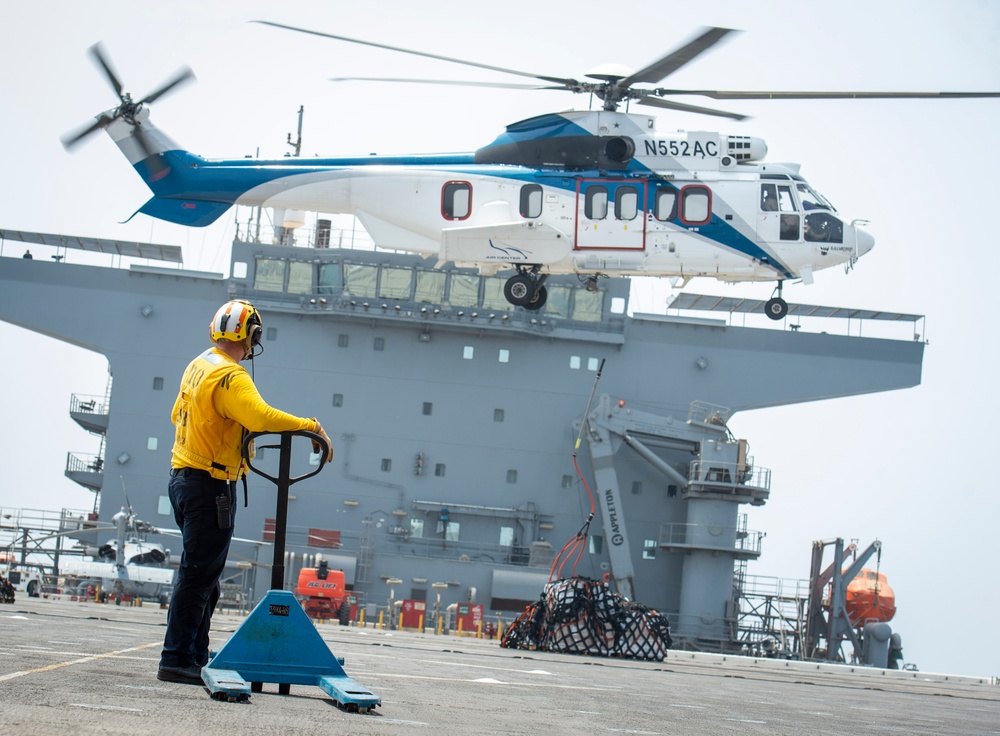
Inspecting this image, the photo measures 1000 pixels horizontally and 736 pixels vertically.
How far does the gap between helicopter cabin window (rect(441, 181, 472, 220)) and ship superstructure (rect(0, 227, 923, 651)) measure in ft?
32.0

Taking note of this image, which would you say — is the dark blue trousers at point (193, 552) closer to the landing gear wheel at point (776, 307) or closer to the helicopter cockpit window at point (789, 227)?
the helicopter cockpit window at point (789, 227)

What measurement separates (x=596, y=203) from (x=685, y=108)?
1.89 metres

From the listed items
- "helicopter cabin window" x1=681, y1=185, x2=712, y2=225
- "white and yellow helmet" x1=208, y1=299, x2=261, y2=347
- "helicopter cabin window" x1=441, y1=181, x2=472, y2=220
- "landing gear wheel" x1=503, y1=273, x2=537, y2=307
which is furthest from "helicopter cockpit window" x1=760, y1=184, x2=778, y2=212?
"white and yellow helmet" x1=208, y1=299, x2=261, y2=347

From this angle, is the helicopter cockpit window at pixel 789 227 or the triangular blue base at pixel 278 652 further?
the helicopter cockpit window at pixel 789 227

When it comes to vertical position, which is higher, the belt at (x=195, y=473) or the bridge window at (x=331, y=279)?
the bridge window at (x=331, y=279)

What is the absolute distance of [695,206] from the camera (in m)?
18.5

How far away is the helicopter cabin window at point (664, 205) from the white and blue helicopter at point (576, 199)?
1.2 inches

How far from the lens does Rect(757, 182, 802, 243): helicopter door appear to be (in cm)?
1877

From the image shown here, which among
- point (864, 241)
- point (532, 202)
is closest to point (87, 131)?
point (532, 202)

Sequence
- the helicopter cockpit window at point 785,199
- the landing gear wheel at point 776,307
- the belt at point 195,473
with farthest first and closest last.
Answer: the landing gear wheel at point 776,307 < the helicopter cockpit window at point 785,199 < the belt at point 195,473

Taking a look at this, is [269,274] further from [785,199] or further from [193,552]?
[193,552]

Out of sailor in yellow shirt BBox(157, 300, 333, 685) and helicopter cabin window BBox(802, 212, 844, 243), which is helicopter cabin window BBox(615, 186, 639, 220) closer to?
helicopter cabin window BBox(802, 212, 844, 243)

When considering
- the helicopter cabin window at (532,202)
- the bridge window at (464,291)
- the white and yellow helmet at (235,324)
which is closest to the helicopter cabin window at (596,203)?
the helicopter cabin window at (532,202)

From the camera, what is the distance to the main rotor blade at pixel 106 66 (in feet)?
65.8
